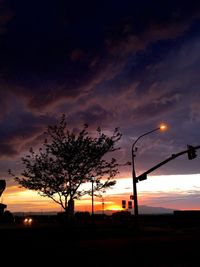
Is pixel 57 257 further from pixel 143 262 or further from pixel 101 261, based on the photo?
pixel 143 262

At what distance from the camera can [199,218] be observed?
52.8m

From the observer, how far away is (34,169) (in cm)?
3650

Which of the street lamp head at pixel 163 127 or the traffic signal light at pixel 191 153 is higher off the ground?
the street lamp head at pixel 163 127

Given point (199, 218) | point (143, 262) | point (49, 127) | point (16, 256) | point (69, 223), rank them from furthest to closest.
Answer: point (199, 218) < point (49, 127) < point (69, 223) < point (16, 256) < point (143, 262)

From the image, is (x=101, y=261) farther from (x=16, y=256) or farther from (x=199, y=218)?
(x=199, y=218)

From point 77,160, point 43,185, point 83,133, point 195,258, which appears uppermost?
point 83,133

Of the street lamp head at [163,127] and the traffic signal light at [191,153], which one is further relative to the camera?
the street lamp head at [163,127]

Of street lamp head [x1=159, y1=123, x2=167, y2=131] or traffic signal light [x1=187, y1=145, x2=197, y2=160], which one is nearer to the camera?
traffic signal light [x1=187, y1=145, x2=197, y2=160]

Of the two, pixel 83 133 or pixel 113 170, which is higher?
pixel 83 133

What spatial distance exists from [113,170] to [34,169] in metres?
8.45

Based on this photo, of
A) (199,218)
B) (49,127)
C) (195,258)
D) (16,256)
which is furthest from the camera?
(199,218)

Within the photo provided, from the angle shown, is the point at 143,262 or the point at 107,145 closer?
the point at 143,262

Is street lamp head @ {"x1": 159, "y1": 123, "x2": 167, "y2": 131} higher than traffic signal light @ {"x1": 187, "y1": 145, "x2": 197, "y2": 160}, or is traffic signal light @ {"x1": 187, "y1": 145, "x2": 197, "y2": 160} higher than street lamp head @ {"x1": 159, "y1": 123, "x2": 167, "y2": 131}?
street lamp head @ {"x1": 159, "y1": 123, "x2": 167, "y2": 131}

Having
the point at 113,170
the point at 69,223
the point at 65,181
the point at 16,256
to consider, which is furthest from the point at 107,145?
the point at 16,256
